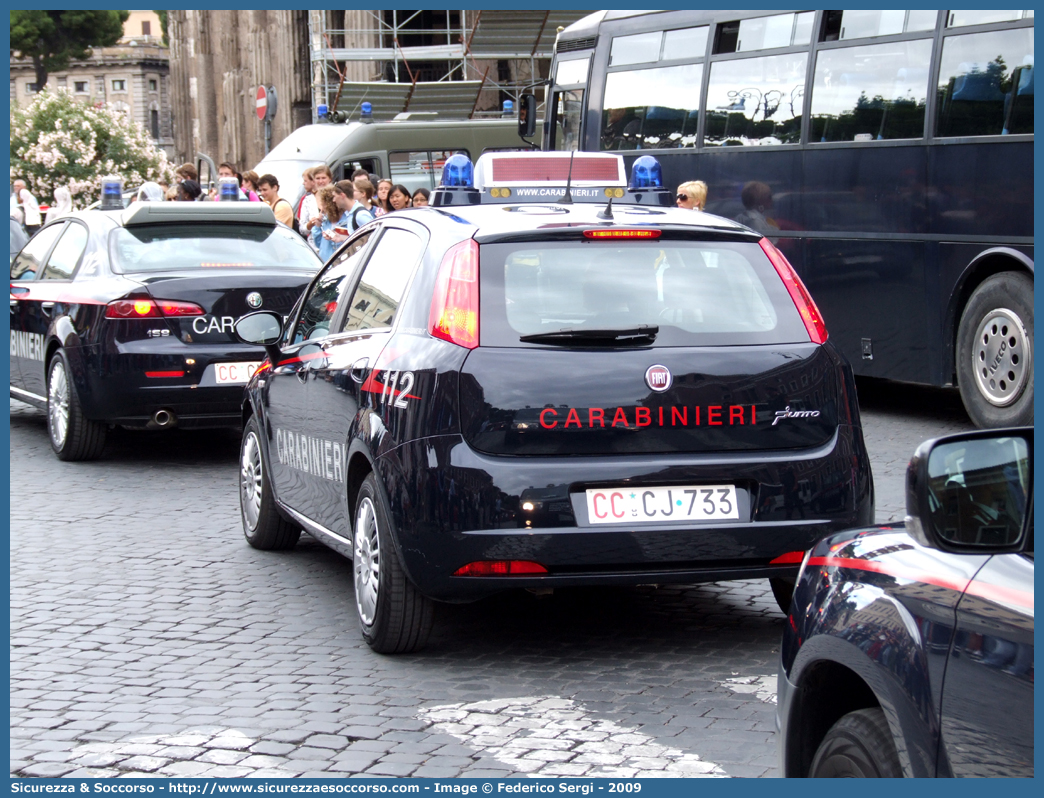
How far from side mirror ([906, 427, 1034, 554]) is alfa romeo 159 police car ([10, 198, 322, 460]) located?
815cm

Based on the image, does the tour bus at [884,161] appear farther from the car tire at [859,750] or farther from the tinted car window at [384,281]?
the car tire at [859,750]

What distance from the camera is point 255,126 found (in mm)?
48000

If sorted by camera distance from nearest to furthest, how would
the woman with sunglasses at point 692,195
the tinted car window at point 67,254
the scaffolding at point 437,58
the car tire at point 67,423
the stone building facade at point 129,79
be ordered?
1. the car tire at point 67,423
2. the tinted car window at point 67,254
3. the woman with sunglasses at point 692,195
4. the scaffolding at point 437,58
5. the stone building facade at point 129,79

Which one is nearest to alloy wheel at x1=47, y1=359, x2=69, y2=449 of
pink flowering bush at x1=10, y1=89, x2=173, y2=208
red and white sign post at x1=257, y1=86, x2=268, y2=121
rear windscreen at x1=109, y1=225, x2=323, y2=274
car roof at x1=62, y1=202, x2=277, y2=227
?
rear windscreen at x1=109, y1=225, x2=323, y2=274

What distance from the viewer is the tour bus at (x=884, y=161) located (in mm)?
10812

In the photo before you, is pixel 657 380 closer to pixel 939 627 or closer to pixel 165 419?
pixel 939 627

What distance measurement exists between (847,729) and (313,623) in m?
3.58

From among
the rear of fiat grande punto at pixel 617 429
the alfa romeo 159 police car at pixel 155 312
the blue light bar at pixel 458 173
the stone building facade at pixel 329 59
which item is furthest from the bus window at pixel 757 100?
the stone building facade at pixel 329 59

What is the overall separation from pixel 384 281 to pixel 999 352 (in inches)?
242

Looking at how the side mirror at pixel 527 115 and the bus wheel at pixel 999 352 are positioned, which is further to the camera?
the side mirror at pixel 527 115

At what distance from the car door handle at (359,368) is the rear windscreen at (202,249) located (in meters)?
4.69

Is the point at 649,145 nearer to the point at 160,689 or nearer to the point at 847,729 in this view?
the point at 160,689

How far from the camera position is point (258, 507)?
768 centimetres

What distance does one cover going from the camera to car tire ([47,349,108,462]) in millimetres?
10461
